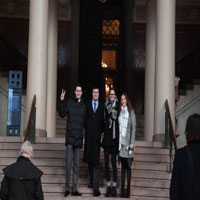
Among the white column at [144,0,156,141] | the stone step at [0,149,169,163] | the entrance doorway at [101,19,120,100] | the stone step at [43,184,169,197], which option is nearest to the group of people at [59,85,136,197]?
the stone step at [43,184,169,197]

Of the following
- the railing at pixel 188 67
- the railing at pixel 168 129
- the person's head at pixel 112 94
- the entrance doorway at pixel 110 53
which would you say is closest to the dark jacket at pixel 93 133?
the person's head at pixel 112 94

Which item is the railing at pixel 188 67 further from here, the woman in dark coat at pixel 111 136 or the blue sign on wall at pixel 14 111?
the woman in dark coat at pixel 111 136

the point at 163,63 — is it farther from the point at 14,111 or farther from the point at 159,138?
the point at 14,111

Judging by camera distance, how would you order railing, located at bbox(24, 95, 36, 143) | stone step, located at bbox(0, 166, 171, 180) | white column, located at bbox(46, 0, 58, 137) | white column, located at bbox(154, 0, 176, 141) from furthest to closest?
white column, located at bbox(46, 0, 58, 137), white column, located at bbox(154, 0, 176, 141), railing, located at bbox(24, 95, 36, 143), stone step, located at bbox(0, 166, 171, 180)

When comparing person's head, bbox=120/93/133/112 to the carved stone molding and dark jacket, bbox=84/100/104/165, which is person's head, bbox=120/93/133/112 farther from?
the carved stone molding

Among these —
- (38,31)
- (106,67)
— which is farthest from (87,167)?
(106,67)

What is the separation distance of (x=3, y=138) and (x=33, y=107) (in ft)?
2.98

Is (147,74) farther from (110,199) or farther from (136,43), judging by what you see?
(110,199)

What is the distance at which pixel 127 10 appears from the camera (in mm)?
17266

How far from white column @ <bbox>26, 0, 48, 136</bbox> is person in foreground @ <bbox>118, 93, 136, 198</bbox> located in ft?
9.49

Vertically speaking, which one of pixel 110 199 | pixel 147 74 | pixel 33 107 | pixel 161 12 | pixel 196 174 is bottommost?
pixel 110 199

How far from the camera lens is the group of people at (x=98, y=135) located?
9586 millimetres

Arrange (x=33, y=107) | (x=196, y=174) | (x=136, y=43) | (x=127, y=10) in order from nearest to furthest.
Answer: (x=196, y=174) < (x=33, y=107) < (x=127, y=10) < (x=136, y=43)

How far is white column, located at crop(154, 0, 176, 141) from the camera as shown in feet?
40.3
